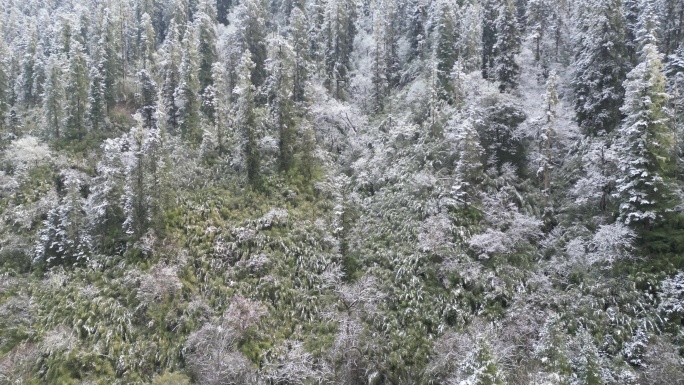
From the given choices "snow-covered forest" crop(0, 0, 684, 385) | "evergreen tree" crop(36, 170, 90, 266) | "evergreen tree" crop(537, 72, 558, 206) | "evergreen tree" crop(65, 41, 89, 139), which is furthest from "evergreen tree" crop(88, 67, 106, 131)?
"evergreen tree" crop(537, 72, 558, 206)

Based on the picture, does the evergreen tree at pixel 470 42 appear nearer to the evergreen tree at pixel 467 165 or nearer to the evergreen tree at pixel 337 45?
the evergreen tree at pixel 337 45

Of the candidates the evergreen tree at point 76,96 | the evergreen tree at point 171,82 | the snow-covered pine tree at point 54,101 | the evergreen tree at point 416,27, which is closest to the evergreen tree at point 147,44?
the evergreen tree at point 76,96

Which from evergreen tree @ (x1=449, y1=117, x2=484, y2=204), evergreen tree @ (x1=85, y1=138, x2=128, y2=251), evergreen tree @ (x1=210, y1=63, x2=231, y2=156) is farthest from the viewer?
evergreen tree @ (x1=210, y1=63, x2=231, y2=156)

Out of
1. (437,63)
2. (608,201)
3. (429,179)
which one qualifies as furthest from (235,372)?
(437,63)

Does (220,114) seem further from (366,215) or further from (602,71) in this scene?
(602,71)

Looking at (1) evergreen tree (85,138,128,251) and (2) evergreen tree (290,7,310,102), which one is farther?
(2) evergreen tree (290,7,310,102)

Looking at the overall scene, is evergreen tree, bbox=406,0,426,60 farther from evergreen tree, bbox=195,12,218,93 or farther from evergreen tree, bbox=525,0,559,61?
evergreen tree, bbox=195,12,218,93
